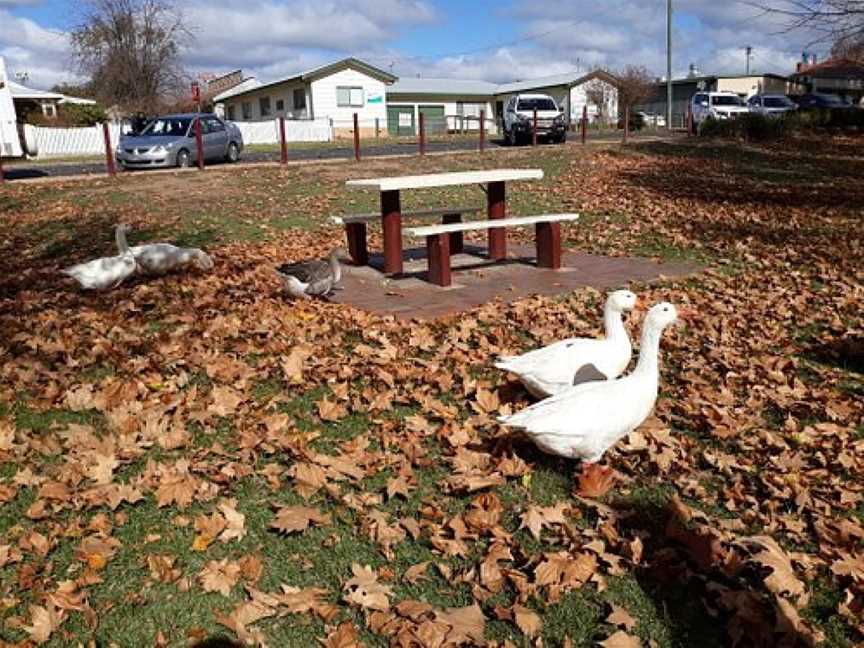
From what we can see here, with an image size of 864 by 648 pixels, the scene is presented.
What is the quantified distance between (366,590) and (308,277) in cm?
388

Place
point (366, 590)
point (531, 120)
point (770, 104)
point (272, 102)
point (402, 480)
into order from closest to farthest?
point (366, 590)
point (402, 480)
point (531, 120)
point (770, 104)
point (272, 102)

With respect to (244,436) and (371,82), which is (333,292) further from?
(371,82)

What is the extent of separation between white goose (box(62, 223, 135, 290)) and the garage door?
45.5 m

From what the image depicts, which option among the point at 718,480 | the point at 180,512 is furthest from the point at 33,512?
the point at 718,480

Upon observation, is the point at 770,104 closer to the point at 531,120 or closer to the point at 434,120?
the point at 531,120

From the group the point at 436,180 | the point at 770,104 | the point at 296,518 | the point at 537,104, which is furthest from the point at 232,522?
the point at 770,104

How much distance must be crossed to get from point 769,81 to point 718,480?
80.9 m

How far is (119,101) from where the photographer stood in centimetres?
4675

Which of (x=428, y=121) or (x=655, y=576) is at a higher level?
(x=428, y=121)

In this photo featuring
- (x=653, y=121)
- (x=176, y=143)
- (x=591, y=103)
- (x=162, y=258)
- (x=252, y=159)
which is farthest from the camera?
(x=591, y=103)

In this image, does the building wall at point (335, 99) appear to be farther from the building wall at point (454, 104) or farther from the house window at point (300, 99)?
the building wall at point (454, 104)

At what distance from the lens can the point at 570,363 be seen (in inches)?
160

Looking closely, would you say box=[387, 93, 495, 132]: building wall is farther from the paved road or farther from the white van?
the white van

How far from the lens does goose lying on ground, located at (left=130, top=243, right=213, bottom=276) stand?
24.1ft
